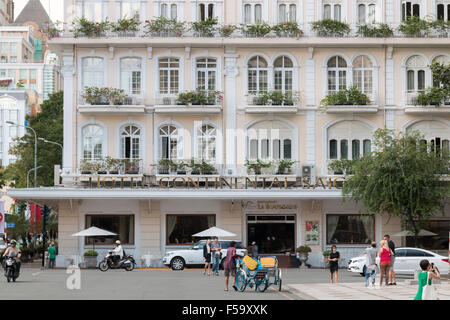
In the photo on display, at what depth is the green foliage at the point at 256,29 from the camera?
152 feet

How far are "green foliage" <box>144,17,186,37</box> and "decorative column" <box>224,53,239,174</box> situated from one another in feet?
9.55

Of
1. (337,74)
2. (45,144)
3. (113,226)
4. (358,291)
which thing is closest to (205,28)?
(337,74)

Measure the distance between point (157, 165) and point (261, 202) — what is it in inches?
232

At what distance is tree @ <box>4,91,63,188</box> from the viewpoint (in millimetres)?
68688

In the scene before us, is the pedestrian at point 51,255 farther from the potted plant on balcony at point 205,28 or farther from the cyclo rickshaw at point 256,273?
the cyclo rickshaw at point 256,273

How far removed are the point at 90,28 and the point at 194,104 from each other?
699 centimetres

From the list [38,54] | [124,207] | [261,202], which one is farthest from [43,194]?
[38,54]

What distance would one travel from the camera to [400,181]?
40.8m

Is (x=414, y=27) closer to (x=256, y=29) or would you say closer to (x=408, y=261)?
(x=256, y=29)

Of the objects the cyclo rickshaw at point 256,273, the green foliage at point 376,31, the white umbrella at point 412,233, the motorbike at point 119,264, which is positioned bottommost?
the motorbike at point 119,264

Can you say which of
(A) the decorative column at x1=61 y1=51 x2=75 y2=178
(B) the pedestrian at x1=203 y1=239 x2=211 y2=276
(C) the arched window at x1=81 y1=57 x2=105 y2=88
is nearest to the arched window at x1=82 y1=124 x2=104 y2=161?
(A) the decorative column at x1=61 y1=51 x2=75 y2=178

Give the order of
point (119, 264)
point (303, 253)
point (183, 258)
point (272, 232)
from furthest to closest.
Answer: point (272, 232) → point (303, 253) → point (183, 258) → point (119, 264)

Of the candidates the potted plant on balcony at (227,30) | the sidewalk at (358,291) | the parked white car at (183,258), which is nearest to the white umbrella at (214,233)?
the parked white car at (183,258)

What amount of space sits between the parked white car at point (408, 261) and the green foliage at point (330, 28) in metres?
14.3
